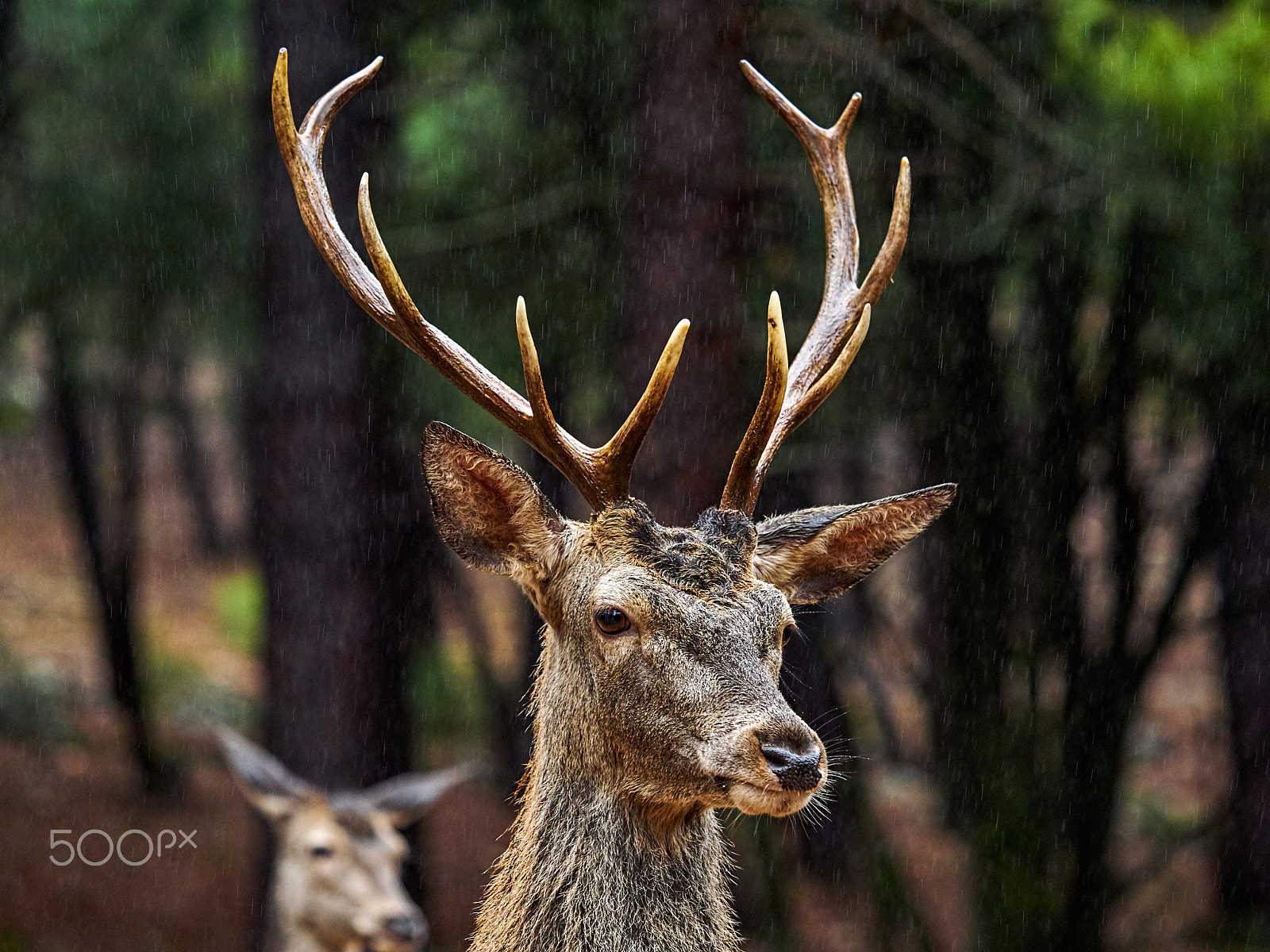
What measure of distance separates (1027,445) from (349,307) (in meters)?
3.98

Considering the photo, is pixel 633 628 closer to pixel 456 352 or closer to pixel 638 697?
pixel 638 697

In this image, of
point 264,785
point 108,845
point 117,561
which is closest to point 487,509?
point 264,785

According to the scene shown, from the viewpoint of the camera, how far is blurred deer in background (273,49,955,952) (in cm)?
301

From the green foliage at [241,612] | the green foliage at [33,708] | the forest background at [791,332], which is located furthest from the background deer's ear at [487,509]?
the green foliage at [33,708]

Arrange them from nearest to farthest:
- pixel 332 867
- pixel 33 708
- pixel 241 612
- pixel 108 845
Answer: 1. pixel 332 867
2. pixel 108 845
3. pixel 33 708
4. pixel 241 612

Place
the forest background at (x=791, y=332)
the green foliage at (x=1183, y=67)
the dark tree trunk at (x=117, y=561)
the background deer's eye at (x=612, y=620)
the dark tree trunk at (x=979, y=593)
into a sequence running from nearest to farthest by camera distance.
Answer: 1. the background deer's eye at (x=612, y=620)
2. the green foliage at (x=1183, y=67)
3. the forest background at (x=791, y=332)
4. the dark tree trunk at (x=979, y=593)
5. the dark tree trunk at (x=117, y=561)

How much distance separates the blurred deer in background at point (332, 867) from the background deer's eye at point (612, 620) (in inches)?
121

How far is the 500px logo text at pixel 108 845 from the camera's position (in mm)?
12039

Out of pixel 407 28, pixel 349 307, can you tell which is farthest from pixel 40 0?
pixel 349 307

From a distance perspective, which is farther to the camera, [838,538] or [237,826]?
[237,826]

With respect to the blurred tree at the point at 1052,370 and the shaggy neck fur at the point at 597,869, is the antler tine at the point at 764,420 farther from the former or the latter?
A: the blurred tree at the point at 1052,370

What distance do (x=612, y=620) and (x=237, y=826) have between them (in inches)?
452

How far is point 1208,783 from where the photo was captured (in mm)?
13156

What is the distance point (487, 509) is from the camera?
3.36m
